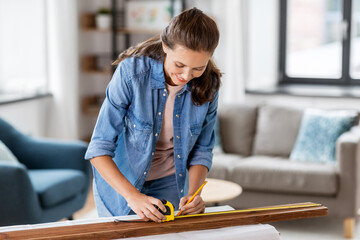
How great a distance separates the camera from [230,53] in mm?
5090

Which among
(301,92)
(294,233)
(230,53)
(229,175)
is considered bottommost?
(294,233)

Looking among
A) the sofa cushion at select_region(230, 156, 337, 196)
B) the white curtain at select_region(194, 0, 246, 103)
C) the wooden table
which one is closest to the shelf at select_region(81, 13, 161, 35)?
the white curtain at select_region(194, 0, 246, 103)

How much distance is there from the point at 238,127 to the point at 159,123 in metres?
2.89

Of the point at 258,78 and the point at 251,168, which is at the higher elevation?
the point at 258,78

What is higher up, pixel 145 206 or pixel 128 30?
pixel 128 30

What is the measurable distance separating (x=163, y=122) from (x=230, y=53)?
11.1 ft

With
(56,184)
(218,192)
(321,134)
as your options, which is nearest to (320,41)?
(321,134)

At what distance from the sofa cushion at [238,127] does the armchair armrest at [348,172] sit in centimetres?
92

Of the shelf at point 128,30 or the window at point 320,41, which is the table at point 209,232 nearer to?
the shelf at point 128,30

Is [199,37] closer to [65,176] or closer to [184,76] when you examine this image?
[184,76]

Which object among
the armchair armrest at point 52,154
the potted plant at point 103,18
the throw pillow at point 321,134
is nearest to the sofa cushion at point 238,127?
the throw pillow at point 321,134

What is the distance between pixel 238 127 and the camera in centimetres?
460

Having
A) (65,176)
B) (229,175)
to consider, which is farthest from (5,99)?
(229,175)

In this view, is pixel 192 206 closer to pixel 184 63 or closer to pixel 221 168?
pixel 184 63
